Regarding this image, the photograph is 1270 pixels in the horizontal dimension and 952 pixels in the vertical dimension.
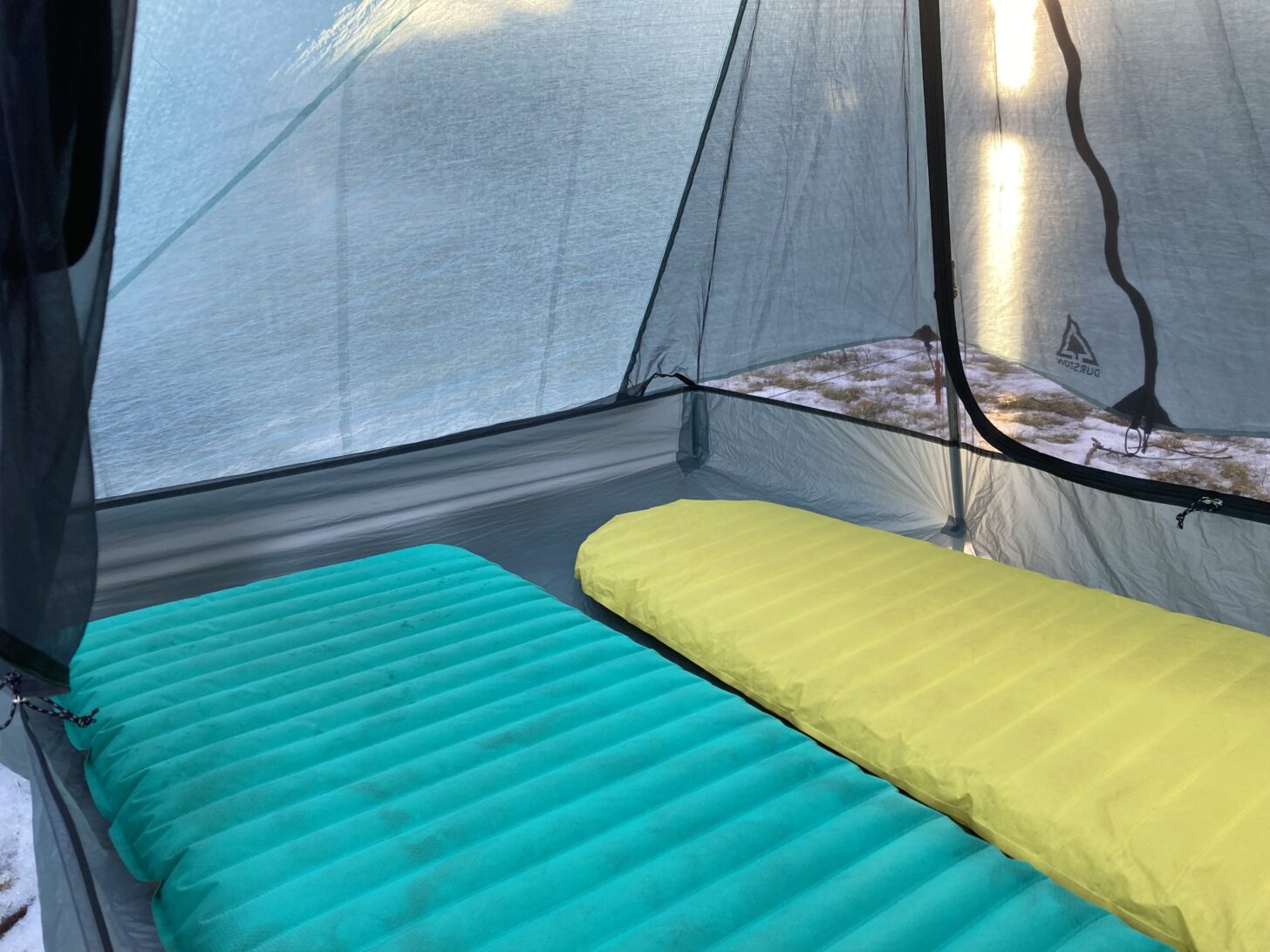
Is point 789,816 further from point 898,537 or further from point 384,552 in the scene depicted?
point 384,552

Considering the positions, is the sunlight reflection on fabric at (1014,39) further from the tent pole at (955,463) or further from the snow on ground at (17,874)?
the snow on ground at (17,874)

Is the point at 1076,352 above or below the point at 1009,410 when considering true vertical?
above

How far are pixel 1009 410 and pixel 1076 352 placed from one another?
233mm

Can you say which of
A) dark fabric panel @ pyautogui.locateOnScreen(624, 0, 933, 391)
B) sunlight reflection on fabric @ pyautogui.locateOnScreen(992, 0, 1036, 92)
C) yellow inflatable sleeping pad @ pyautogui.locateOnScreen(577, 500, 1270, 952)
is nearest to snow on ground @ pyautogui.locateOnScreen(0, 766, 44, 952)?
yellow inflatable sleeping pad @ pyautogui.locateOnScreen(577, 500, 1270, 952)

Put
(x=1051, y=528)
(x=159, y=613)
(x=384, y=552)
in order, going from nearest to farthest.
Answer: (x=159, y=613)
(x=1051, y=528)
(x=384, y=552)

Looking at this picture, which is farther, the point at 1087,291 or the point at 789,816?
the point at 1087,291

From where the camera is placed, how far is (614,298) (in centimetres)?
281

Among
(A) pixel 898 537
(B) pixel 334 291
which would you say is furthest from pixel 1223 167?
(B) pixel 334 291

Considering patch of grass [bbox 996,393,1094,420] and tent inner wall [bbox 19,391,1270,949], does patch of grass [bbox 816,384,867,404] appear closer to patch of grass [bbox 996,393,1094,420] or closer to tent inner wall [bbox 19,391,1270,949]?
tent inner wall [bbox 19,391,1270,949]

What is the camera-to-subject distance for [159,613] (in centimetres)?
195

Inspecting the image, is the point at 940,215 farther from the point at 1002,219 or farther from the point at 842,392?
the point at 842,392

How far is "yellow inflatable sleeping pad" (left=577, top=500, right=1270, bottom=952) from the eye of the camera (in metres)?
1.21

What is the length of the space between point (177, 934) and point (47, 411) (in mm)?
656

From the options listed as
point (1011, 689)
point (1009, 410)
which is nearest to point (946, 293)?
point (1009, 410)
